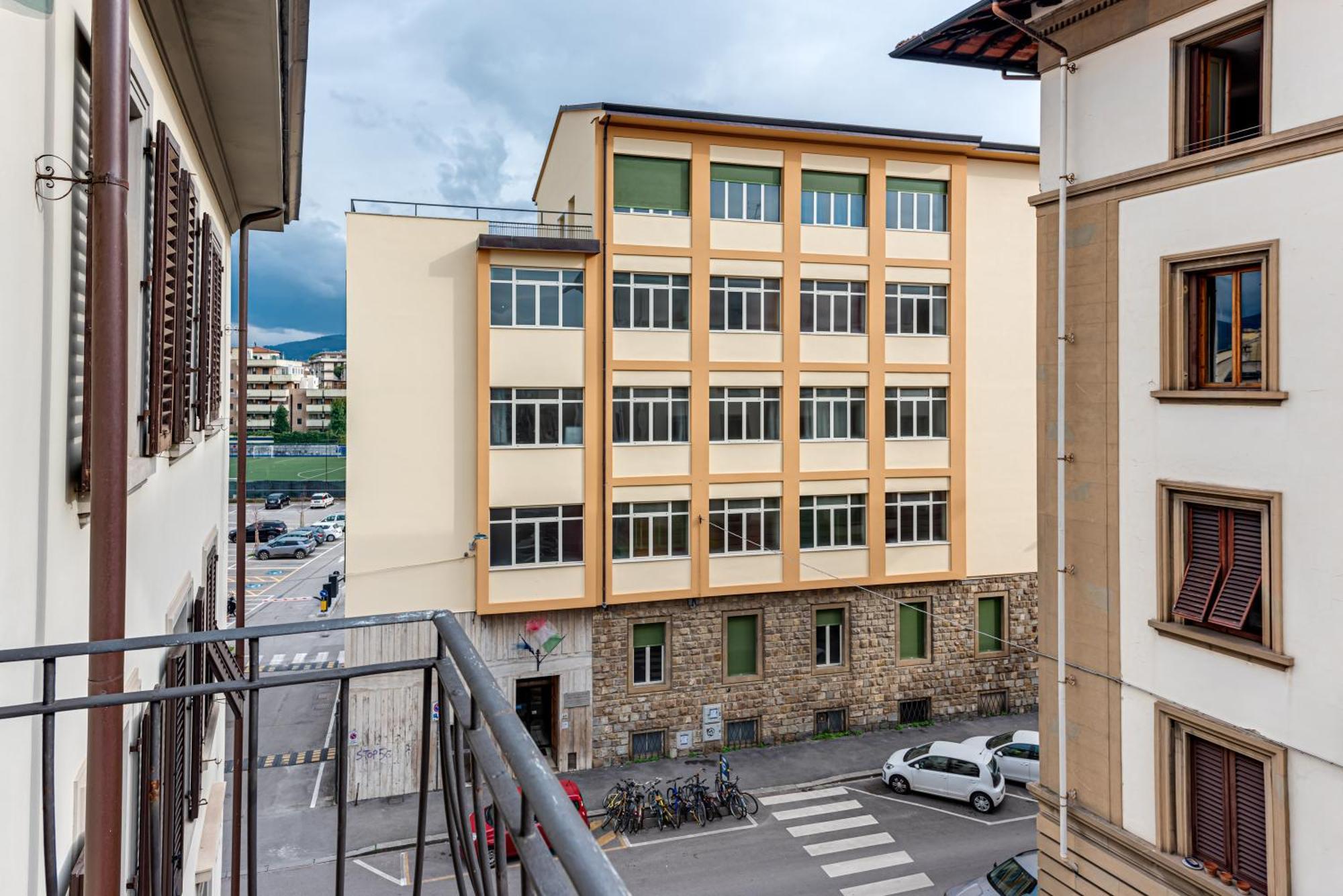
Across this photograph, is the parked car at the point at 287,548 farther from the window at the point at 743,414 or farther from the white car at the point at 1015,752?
the white car at the point at 1015,752

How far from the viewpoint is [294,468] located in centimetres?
7038

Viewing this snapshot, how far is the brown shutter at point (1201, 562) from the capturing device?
319 inches

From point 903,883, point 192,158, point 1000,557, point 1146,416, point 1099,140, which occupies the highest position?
point 1099,140

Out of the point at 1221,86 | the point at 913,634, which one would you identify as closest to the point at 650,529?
the point at 913,634

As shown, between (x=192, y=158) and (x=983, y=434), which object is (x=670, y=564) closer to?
(x=983, y=434)

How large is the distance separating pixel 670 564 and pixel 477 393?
596cm

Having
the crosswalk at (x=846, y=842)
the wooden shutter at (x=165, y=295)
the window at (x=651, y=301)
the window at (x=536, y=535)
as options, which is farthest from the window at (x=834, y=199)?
the wooden shutter at (x=165, y=295)

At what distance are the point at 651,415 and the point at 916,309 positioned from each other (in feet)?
24.5

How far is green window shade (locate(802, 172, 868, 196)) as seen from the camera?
→ 1958cm

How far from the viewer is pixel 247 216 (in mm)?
9891

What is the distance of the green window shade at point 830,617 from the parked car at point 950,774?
139 inches

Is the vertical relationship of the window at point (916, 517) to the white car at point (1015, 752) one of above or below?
above

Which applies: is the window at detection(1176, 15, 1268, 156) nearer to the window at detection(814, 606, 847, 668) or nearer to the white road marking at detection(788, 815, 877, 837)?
the white road marking at detection(788, 815, 877, 837)

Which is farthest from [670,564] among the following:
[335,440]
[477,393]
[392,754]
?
[335,440]
